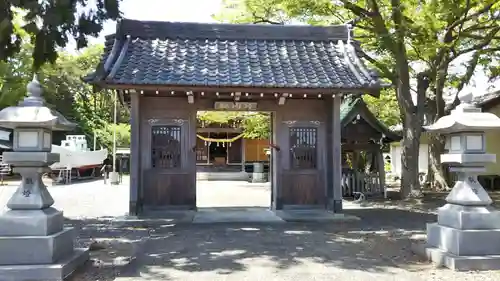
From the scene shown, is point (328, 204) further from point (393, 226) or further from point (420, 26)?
point (420, 26)

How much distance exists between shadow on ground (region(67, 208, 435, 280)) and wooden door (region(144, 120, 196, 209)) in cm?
112

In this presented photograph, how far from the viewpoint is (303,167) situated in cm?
1180

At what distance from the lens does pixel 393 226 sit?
10.1 m

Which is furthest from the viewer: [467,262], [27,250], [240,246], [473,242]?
[240,246]

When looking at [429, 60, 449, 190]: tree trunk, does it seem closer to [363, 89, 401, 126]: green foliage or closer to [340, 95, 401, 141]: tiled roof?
[340, 95, 401, 141]: tiled roof

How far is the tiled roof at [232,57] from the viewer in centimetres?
1050

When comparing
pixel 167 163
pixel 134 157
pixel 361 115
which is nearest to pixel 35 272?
pixel 134 157

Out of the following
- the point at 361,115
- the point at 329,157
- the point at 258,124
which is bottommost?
the point at 329,157

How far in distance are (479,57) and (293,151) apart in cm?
1025

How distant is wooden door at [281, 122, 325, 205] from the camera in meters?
11.7

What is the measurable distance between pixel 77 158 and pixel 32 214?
72.1 ft

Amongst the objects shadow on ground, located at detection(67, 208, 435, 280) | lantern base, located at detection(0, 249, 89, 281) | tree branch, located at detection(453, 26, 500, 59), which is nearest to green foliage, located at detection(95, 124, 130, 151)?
shadow on ground, located at detection(67, 208, 435, 280)

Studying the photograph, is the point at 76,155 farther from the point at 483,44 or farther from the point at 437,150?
the point at 483,44

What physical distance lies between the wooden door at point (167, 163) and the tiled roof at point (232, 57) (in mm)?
1498
